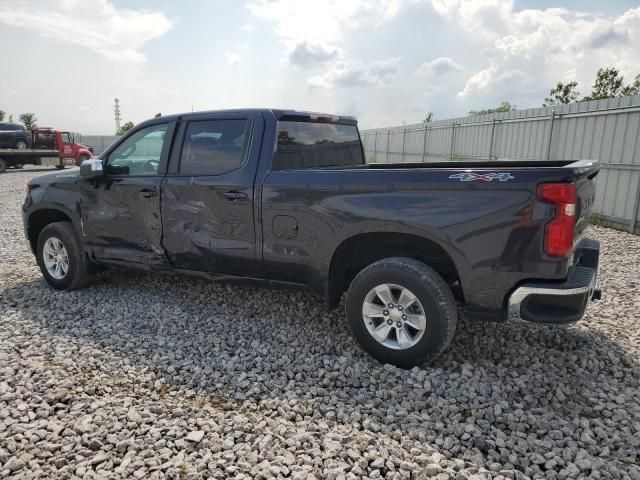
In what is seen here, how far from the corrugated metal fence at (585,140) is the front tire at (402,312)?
6345 mm

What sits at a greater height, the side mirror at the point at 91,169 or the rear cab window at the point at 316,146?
the rear cab window at the point at 316,146

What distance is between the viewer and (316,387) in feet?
10.8

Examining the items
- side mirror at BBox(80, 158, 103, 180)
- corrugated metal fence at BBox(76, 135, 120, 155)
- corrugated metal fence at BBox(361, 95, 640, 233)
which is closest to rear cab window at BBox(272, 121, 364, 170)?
side mirror at BBox(80, 158, 103, 180)

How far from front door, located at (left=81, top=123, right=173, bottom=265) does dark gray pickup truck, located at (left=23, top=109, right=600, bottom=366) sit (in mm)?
14

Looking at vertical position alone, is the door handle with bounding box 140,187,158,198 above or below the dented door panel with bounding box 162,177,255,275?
above

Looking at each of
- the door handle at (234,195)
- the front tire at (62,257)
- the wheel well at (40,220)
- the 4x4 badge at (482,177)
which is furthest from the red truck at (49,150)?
the 4x4 badge at (482,177)

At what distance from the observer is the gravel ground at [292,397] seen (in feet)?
8.34

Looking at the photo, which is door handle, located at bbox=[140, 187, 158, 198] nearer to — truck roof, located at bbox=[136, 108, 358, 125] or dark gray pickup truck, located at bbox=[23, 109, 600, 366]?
dark gray pickup truck, located at bbox=[23, 109, 600, 366]

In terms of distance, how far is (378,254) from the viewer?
387 centimetres

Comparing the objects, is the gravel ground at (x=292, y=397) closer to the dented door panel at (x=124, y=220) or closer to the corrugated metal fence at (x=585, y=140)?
the dented door panel at (x=124, y=220)

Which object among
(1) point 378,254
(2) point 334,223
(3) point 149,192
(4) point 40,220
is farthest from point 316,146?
(4) point 40,220

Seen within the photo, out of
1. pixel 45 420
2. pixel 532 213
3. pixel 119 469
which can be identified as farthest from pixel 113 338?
pixel 532 213

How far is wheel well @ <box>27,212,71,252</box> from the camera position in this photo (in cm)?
548

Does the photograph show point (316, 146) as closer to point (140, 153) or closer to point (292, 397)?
point (140, 153)
